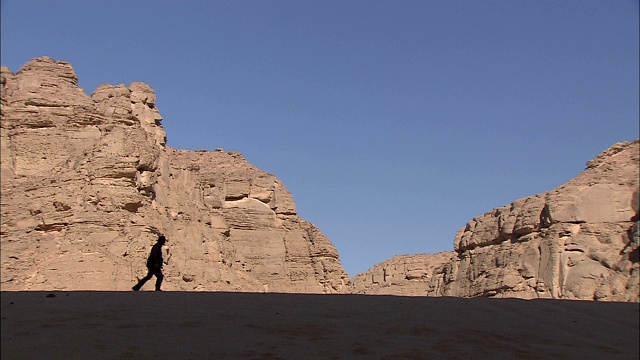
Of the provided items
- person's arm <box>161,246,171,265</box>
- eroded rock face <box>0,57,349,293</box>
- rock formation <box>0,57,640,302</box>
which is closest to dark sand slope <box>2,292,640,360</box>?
eroded rock face <box>0,57,349,293</box>

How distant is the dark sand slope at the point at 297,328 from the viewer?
9016 millimetres

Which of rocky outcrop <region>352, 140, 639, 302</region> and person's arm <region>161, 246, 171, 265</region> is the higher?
rocky outcrop <region>352, 140, 639, 302</region>

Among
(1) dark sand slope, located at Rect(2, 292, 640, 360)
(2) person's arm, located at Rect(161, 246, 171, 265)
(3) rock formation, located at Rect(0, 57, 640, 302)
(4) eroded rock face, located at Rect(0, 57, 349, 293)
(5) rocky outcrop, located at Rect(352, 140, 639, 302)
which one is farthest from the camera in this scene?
(5) rocky outcrop, located at Rect(352, 140, 639, 302)

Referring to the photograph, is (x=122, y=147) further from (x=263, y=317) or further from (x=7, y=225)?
(x=263, y=317)

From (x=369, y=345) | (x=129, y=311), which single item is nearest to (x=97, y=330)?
(x=129, y=311)

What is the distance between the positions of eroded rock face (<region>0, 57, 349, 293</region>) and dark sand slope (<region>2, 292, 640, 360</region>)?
725 inches

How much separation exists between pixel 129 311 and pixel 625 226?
1874 inches

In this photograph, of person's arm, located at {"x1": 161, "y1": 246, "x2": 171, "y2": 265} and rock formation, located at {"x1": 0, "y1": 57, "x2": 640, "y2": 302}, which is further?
person's arm, located at {"x1": 161, "y1": 246, "x2": 171, "y2": 265}

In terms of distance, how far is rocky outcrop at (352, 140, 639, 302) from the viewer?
50812mm

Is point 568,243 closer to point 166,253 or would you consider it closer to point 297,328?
point 166,253

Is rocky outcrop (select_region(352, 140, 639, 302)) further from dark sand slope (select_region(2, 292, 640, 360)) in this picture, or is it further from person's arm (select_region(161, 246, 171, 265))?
dark sand slope (select_region(2, 292, 640, 360))

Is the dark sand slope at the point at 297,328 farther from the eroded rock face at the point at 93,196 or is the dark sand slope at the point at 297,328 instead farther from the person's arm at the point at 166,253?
the person's arm at the point at 166,253

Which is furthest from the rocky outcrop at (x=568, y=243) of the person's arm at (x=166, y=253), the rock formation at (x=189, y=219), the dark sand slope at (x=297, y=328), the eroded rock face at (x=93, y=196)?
the dark sand slope at (x=297, y=328)

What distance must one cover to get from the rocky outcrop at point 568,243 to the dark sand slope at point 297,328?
35501 millimetres
